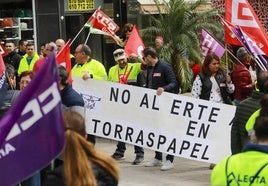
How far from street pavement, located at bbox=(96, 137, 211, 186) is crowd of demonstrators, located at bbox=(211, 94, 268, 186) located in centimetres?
545

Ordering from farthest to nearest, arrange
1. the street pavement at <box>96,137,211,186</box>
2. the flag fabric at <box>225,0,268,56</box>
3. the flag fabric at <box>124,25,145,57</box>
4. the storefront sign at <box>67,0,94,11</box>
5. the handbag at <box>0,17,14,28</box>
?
the storefront sign at <box>67,0,94,11</box> → the handbag at <box>0,17,14,28</box> → the flag fabric at <box>124,25,145,57</box> → the street pavement at <box>96,137,211,186</box> → the flag fabric at <box>225,0,268,56</box>

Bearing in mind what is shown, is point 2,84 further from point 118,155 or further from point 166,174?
point 118,155

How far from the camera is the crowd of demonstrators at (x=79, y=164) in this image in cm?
422

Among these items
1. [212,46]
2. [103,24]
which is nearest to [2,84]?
[212,46]

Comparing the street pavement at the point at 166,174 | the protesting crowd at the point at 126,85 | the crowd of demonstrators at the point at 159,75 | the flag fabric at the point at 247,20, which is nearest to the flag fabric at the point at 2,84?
the protesting crowd at the point at 126,85

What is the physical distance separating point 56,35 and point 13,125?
1405 centimetres

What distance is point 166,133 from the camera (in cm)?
1031

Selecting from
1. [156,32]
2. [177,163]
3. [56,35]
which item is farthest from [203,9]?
[177,163]

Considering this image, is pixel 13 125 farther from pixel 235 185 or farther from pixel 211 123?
pixel 211 123

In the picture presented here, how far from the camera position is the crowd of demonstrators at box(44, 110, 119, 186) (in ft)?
13.9

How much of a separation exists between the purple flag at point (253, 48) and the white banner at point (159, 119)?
1049mm

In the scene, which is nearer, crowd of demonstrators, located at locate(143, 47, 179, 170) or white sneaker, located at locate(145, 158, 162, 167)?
crowd of demonstrators, located at locate(143, 47, 179, 170)

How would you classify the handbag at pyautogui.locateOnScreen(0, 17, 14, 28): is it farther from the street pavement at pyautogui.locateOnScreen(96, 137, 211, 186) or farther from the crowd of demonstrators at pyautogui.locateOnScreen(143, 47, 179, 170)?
the crowd of demonstrators at pyautogui.locateOnScreen(143, 47, 179, 170)

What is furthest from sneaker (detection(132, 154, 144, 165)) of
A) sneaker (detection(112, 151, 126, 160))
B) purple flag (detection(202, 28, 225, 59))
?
purple flag (detection(202, 28, 225, 59))
